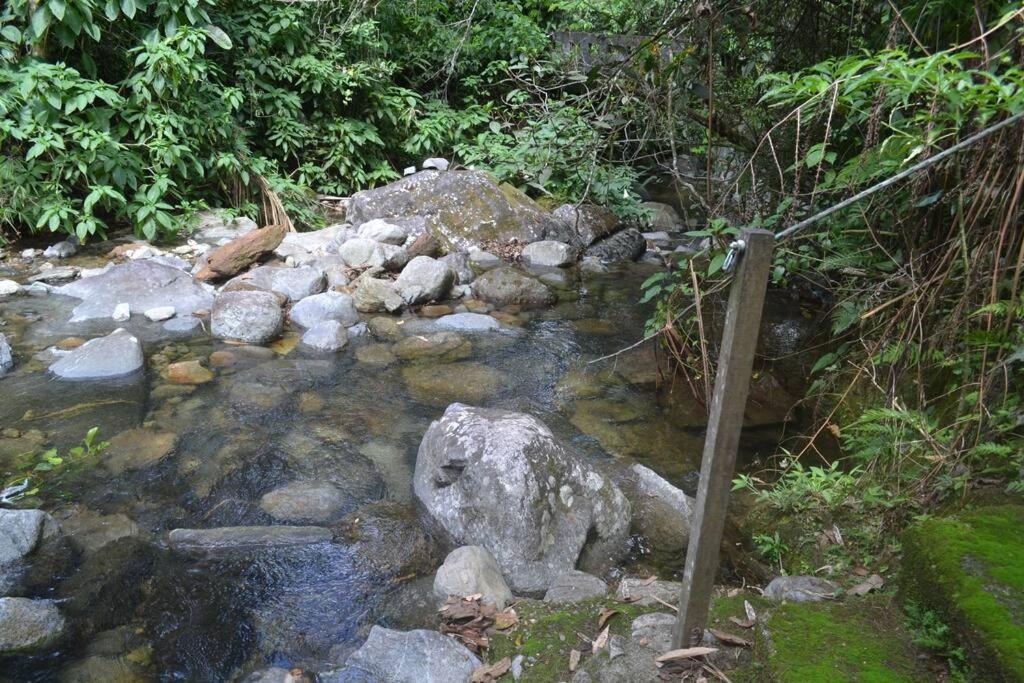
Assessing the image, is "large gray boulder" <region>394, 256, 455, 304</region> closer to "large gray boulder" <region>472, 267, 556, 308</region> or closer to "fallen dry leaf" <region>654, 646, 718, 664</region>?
"large gray boulder" <region>472, 267, 556, 308</region>

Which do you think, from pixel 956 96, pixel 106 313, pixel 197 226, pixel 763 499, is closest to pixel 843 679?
pixel 763 499

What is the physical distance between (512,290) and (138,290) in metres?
3.16

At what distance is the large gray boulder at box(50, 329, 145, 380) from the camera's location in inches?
189

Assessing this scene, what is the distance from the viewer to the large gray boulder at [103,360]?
4801 mm

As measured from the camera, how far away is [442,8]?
32.5 feet

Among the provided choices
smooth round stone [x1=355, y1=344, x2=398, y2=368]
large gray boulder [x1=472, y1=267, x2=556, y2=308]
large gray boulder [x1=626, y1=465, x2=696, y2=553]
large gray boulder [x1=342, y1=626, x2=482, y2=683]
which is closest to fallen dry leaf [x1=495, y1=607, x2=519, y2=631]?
Result: large gray boulder [x1=342, y1=626, x2=482, y2=683]

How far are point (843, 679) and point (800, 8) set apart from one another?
4.34 m

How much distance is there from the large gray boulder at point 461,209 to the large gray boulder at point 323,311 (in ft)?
7.49

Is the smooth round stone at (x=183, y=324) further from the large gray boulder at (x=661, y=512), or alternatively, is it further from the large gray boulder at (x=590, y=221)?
the large gray boulder at (x=590, y=221)

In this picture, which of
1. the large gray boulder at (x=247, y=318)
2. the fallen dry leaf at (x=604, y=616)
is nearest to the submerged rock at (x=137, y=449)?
the large gray boulder at (x=247, y=318)

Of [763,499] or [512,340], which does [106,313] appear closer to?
[512,340]

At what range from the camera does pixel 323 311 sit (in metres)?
5.97

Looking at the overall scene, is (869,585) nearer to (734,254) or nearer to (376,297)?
(734,254)

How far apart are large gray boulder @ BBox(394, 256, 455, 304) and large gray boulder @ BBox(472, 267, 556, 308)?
33cm
